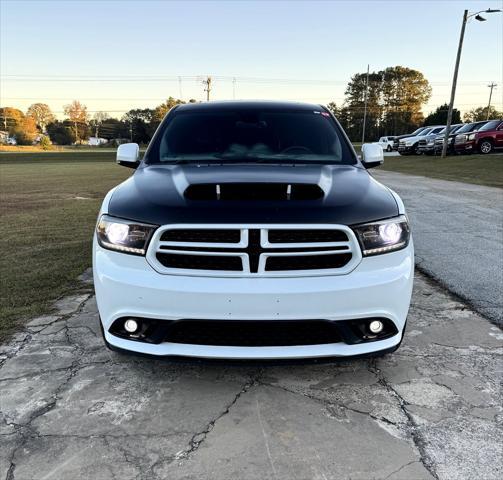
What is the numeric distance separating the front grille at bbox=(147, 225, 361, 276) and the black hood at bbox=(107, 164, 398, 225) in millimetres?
60

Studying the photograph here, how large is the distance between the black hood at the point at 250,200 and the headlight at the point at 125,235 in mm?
42

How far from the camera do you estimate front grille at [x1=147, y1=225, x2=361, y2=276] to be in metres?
2.37

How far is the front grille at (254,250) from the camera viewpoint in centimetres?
237

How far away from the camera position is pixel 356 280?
2391 millimetres

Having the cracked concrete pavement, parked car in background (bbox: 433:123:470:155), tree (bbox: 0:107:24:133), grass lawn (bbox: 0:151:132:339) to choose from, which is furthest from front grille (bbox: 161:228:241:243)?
tree (bbox: 0:107:24:133)

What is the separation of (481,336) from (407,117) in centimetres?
8910

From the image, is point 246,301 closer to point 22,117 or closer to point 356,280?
point 356,280

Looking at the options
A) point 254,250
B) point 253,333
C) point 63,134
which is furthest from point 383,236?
point 63,134

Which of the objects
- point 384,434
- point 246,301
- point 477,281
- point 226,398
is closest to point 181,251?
point 246,301

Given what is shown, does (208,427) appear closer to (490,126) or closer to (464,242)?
(464,242)

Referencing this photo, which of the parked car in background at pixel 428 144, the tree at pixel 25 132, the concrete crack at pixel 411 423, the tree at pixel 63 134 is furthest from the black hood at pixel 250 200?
the tree at pixel 63 134

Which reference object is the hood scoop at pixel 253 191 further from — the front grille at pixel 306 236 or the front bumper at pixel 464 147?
the front bumper at pixel 464 147

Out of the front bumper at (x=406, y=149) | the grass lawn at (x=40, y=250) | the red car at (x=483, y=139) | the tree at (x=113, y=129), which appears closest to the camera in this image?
the grass lawn at (x=40, y=250)

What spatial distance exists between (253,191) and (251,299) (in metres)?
0.65
